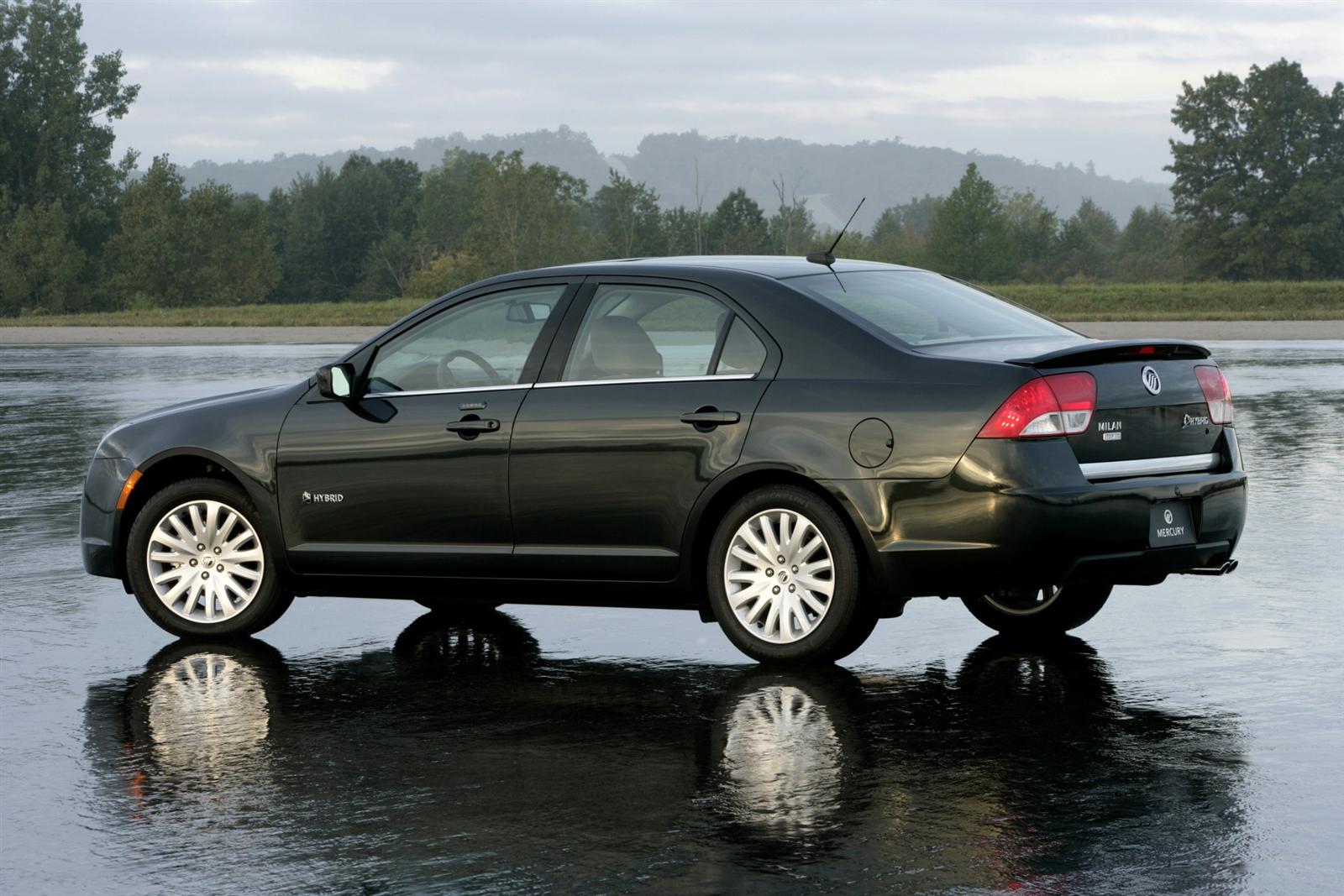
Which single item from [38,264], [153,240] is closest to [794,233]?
[153,240]

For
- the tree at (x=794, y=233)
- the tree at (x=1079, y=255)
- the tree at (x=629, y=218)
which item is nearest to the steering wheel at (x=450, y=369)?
the tree at (x=629, y=218)

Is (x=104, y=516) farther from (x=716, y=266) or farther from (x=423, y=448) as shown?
(x=716, y=266)

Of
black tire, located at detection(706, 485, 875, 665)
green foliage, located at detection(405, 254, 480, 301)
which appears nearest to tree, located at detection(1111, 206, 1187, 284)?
green foliage, located at detection(405, 254, 480, 301)

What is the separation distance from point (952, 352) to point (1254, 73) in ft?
350

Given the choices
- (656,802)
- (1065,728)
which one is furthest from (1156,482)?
(656,802)

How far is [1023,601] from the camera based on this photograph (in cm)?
823

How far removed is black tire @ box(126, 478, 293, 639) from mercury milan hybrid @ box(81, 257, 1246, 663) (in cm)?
1

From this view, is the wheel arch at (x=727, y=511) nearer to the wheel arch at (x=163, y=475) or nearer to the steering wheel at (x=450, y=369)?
the steering wheel at (x=450, y=369)

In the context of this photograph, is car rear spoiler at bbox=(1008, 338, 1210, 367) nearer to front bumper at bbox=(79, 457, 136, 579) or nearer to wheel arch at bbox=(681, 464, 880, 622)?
wheel arch at bbox=(681, 464, 880, 622)

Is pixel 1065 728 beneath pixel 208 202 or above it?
beneath

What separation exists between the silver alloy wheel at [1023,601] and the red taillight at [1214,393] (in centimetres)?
109

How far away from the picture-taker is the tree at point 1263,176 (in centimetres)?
9931

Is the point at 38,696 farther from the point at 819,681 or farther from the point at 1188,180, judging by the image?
the point at 1188,180

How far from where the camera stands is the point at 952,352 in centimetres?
724
